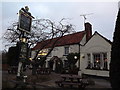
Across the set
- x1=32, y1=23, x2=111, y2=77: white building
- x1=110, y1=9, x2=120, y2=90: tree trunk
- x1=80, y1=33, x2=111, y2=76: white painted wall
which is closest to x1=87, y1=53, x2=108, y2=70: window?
x1=32, y1=23, x2=111, y2=77: white building

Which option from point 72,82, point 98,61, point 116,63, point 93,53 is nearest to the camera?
point 116,63

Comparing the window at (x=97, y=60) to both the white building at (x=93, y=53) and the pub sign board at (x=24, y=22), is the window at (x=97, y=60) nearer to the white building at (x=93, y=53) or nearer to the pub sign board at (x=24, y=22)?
the white building at (x=93, y=53)

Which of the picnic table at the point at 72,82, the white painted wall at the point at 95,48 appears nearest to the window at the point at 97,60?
the white painted wall at the point at 95,48

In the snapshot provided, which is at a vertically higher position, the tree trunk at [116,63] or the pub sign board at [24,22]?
the pub sign board at [24,22]

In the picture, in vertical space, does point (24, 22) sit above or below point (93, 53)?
above

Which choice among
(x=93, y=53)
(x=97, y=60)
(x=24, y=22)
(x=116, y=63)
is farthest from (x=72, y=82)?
(x=93, y=53)

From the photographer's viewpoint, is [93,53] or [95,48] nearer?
[95,48]

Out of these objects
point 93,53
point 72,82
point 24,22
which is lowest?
point 72,82

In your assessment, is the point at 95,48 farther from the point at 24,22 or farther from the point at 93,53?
the point at 24,22

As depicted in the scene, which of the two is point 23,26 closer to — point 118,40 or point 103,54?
point 118,40

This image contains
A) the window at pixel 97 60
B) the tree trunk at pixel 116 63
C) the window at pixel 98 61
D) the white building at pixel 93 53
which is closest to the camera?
the tree trunk at pixel 116 63

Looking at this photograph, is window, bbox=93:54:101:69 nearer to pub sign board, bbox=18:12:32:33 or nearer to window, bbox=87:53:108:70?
window, bbox=87:53:108:70

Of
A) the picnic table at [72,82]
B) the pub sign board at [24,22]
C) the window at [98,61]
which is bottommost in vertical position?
the picnic table at [72,82]

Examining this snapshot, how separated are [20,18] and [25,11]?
64 centimetres
